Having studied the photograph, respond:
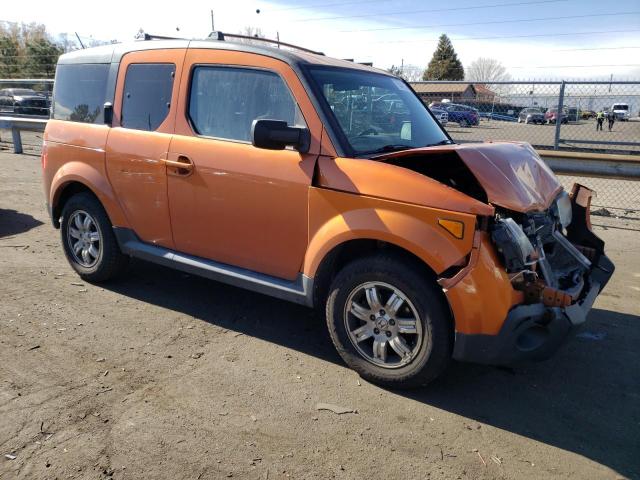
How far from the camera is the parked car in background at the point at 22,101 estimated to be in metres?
16.2

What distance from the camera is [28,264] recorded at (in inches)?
213

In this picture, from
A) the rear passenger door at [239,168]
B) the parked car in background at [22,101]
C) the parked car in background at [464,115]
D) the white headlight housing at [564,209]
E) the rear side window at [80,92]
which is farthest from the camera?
the parked car in background at [22,101]

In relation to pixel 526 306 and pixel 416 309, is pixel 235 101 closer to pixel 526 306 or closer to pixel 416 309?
pixel 416 309


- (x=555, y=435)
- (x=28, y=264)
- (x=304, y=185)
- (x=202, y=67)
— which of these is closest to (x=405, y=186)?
(x=304, y=185)

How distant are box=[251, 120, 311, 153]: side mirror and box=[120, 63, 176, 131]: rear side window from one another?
1.25 meters

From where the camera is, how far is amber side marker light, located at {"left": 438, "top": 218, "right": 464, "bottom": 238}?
2904 mm

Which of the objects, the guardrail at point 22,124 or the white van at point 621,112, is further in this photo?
the white van at point 621,112

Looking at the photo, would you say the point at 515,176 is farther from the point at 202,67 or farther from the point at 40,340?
the point at 40,340

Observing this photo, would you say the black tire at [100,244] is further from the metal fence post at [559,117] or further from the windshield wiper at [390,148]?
the metal fence post at [559,117]

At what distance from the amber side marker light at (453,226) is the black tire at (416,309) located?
0.32m

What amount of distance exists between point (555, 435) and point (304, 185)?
6.79 feet

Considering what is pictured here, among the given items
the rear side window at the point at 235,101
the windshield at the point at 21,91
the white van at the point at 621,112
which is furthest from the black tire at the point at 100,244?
the windshield at the point at 21,91

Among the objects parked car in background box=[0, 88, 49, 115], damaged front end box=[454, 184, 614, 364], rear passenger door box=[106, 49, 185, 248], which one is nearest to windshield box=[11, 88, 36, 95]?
parked car in background box=[0, 88, 49, 115]

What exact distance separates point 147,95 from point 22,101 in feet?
49.1
